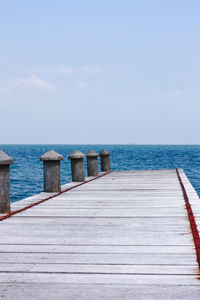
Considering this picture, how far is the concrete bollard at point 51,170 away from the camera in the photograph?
9.71m

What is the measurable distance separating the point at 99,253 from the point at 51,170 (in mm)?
5485

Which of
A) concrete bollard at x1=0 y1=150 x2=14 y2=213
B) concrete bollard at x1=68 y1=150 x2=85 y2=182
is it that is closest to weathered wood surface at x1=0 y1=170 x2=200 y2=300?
concrete bollard at x1=0 y1=150 x2=14 y2=213

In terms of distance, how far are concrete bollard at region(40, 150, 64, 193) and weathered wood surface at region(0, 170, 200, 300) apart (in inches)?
74.9

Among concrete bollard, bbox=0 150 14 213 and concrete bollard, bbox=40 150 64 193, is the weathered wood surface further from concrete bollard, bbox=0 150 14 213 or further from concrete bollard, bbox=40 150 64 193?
concrete bollard, bbox=40 150 64 193

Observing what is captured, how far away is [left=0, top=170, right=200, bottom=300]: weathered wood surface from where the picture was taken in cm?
342

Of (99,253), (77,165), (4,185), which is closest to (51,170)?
(4,185)

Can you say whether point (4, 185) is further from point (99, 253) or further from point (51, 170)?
point (99, 253)

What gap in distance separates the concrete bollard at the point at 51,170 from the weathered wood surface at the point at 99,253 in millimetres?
1902

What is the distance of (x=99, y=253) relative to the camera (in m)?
4.49

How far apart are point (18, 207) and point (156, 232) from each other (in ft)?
10.2

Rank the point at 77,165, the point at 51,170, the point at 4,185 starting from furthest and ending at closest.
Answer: the point at 77,165 < the point at 51,170 < the point at 4,185

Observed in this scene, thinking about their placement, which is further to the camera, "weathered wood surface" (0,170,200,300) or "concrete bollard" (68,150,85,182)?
"concrete bollard" (68,150,85,182)

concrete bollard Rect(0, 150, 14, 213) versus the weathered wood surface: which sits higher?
concrete bollard Rect(0, 150, 14, 213)

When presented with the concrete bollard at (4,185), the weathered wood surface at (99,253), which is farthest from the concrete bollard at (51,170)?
the concrete bollard at (4,185)
